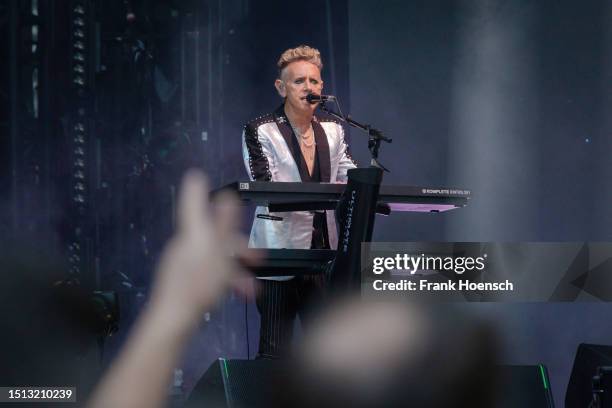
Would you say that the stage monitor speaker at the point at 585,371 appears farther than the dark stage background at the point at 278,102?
No

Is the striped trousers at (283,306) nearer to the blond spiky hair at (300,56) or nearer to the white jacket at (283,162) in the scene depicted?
the white jacket at (283,162)

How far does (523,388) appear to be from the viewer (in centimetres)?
211

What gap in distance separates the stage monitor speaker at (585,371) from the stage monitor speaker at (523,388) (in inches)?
15.9

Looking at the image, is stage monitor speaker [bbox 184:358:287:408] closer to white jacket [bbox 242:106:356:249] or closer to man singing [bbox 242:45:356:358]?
man singing [bbox 242:45:356:358]

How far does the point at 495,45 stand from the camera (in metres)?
4.66

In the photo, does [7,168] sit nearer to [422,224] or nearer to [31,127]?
[31,127]

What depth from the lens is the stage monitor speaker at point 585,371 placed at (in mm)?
2549

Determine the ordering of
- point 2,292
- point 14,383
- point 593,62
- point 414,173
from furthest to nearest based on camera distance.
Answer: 1. point 414,173
2. point 593,62
3. point 2,292
4. point 14,383

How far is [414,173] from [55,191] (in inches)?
A: 82.2

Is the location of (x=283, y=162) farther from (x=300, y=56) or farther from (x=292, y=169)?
(x=300, y=56)

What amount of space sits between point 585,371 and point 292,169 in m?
1.25

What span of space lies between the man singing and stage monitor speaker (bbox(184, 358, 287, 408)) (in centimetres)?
83

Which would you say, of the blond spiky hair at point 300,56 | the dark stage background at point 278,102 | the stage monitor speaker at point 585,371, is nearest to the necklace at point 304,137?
the blond spiky hair at point 300,56

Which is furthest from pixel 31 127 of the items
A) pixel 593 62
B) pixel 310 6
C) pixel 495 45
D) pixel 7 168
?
pixel 593 62
